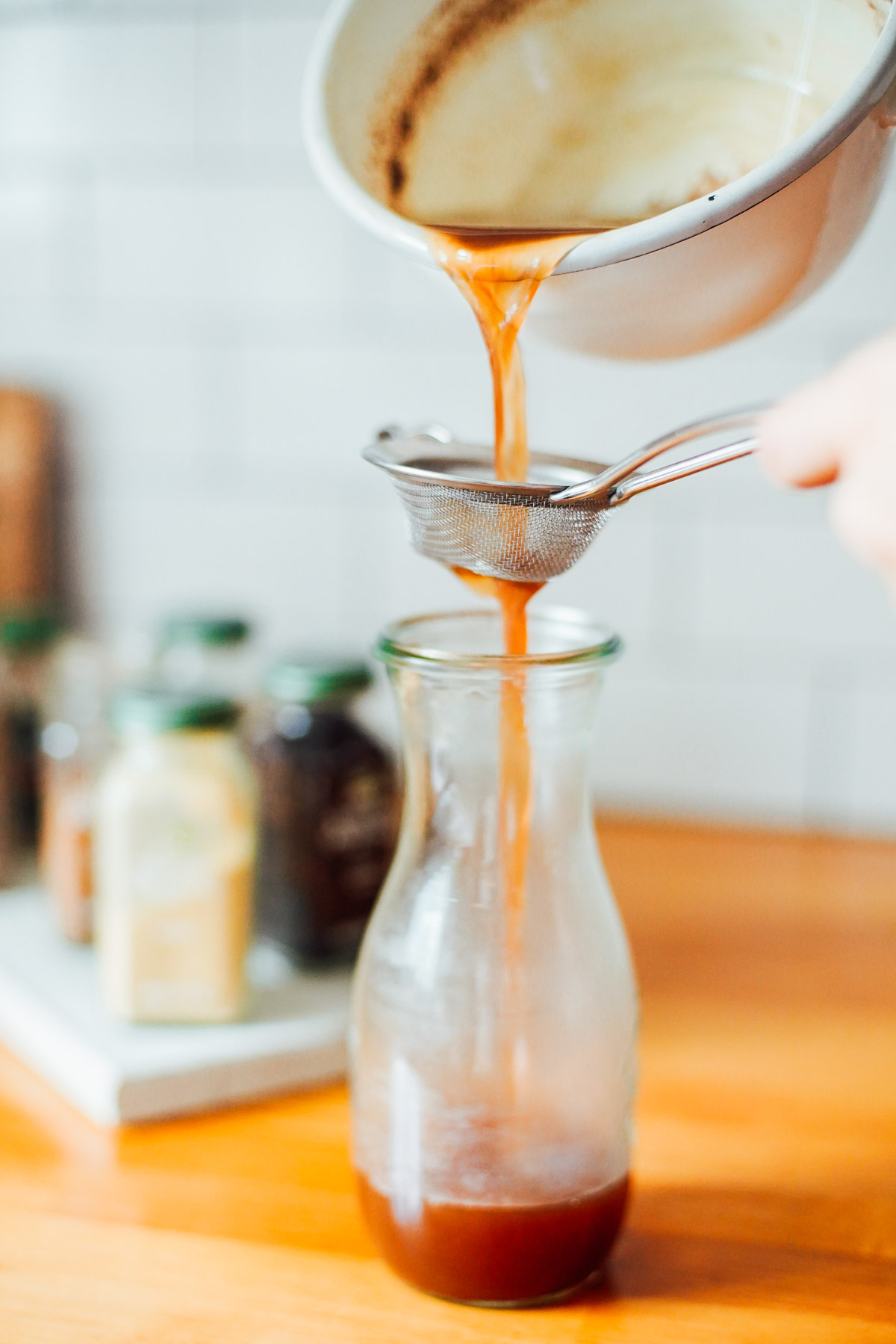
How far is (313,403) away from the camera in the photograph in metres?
1.12

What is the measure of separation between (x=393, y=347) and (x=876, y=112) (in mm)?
663

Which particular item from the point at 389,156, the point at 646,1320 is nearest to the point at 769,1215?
the point at 646,1320

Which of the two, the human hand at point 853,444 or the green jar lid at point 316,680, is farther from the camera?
the green jar lid at point 316,680

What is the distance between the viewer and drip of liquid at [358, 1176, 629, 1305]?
0.49 metres

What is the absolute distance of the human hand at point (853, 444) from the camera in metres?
0.34

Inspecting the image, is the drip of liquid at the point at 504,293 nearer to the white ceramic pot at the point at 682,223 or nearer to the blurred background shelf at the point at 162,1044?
the white ceramic pot at the point at 682,223

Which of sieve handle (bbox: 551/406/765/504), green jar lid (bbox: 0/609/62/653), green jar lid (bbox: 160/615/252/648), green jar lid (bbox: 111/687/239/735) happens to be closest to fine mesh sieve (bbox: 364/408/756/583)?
sieve handle (bbox: 551/406/765/504)

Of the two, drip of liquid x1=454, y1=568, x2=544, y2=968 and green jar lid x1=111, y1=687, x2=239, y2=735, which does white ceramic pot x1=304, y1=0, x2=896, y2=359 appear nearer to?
drip of liquid x1=454, y1=568, x2=544, y2=968

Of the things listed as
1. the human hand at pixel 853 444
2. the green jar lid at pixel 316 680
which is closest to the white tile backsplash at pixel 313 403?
the green jar lid at pixel 316 680

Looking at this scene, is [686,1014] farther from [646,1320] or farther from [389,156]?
[389,156]

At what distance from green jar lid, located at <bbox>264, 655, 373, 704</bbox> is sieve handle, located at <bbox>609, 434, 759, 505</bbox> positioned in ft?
1.13

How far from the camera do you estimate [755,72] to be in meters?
0.55

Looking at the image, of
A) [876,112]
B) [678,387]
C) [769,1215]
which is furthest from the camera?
[678,387]

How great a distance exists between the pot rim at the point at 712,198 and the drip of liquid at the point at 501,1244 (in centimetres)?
34
